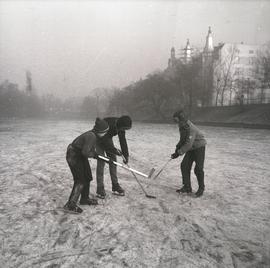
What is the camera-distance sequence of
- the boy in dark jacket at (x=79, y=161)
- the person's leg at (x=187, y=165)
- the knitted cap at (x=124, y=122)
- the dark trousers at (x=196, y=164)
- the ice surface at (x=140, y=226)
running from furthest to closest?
1. the person's leg at (x=187, y=165)
2. the dark trousers at (x=196, y=164)
3. the knitted cap at (x=124, y=122)
4. the boy in dark jacket at (x=79, y=161)
5. the ice surface at (x=140, y=226)

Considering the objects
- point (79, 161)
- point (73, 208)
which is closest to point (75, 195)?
point (73, 208)

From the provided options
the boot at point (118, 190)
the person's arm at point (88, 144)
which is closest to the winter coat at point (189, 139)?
the boot at point (118, 190)

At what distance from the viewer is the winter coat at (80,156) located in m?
4.67

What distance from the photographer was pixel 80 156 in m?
4.82

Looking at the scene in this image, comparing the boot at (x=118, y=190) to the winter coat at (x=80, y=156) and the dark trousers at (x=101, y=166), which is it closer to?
the dark trousers at (x=101, y=166)

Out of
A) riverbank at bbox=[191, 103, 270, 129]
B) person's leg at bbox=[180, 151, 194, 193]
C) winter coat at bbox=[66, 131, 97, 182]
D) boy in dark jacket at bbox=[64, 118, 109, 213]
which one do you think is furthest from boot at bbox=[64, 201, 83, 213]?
riverbank at bbox=[191, 103, 270, 129]

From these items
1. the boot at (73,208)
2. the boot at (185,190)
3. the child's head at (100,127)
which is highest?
the child's head at (100,127)

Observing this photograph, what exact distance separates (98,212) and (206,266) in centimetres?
225

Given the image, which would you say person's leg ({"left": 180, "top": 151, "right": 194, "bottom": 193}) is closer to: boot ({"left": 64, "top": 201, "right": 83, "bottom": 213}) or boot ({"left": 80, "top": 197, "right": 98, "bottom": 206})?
boot ({"left": 80, "top": 197, "right": 98, "bottom": 206})

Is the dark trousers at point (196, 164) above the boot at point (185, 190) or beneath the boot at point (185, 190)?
above

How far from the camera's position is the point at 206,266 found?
10.6ft

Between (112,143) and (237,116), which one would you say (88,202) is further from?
(237,116)

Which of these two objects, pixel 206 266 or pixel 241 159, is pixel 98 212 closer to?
pixel 206 266

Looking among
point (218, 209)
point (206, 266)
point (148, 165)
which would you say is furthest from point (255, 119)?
point (206, 266)
